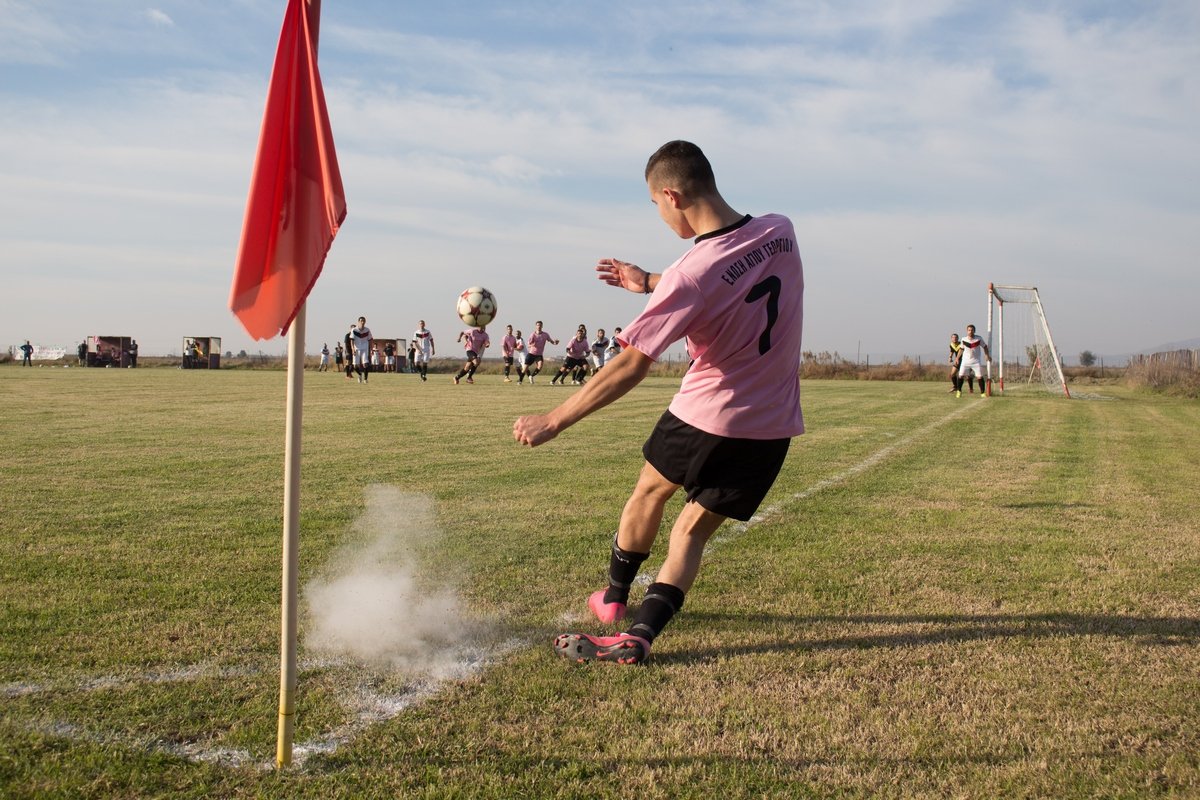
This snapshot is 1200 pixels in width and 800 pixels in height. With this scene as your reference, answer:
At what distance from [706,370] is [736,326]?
9.4 inches

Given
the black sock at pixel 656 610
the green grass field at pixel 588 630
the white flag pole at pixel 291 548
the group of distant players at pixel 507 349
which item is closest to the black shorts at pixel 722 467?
the black sock at pixel 656 610

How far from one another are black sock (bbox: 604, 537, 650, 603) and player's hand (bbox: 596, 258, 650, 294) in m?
1.16

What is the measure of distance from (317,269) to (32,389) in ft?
71.4

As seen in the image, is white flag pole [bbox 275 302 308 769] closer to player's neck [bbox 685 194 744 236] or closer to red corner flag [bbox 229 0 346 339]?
red corner flag [bbox 229 0 346 339]

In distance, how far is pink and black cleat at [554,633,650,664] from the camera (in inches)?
128

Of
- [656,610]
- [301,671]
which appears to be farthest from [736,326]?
[301,671]

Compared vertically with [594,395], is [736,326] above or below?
above

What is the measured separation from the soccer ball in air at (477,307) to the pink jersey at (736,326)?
48.8 ft

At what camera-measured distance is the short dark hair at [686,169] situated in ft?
11.1

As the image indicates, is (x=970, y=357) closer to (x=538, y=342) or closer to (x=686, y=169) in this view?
(x=538, y=342)

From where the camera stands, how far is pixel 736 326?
10.7 feet

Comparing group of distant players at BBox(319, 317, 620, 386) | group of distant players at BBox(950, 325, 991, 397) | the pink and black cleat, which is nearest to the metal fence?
group of distant players at BBox(950, 325, 991, 397)

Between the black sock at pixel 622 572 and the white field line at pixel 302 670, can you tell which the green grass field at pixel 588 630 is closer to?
the white field line at pixel 302 670

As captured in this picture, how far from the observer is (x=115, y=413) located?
44.9 ft
